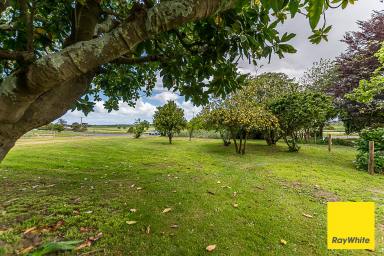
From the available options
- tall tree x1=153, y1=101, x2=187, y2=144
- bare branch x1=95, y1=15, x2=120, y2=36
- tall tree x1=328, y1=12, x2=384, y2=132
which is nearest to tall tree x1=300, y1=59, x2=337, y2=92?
tall tree x1=328, y1=12, x2=384, y2=132

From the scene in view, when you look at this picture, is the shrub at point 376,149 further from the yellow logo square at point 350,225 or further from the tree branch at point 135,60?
the tree branch at point 135,60

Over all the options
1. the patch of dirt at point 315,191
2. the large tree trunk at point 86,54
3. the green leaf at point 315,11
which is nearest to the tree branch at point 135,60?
the large tree trunk at point 86,54

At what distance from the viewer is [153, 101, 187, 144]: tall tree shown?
21141 mm

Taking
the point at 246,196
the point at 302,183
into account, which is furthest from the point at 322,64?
the point at 246,196

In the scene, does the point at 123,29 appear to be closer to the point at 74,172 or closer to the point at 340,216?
the point at 340,216

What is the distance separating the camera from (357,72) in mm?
21359

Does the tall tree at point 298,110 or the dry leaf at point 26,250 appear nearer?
the dry leaf at point 26,250

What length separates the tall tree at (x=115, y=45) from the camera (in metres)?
1.76

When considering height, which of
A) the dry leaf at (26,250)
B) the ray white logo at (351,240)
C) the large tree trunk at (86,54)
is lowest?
the dry leaf at (26,250)

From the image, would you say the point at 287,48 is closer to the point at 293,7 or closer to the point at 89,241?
the point at 293,7

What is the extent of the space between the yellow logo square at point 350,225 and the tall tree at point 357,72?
20603mm

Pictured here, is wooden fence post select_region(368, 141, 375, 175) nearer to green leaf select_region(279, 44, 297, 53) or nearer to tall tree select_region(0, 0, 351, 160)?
tall tree select_region(0, 0, 351, 160)

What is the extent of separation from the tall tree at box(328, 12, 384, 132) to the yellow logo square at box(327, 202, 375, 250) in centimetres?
2060

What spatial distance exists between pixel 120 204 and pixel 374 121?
24672mm
